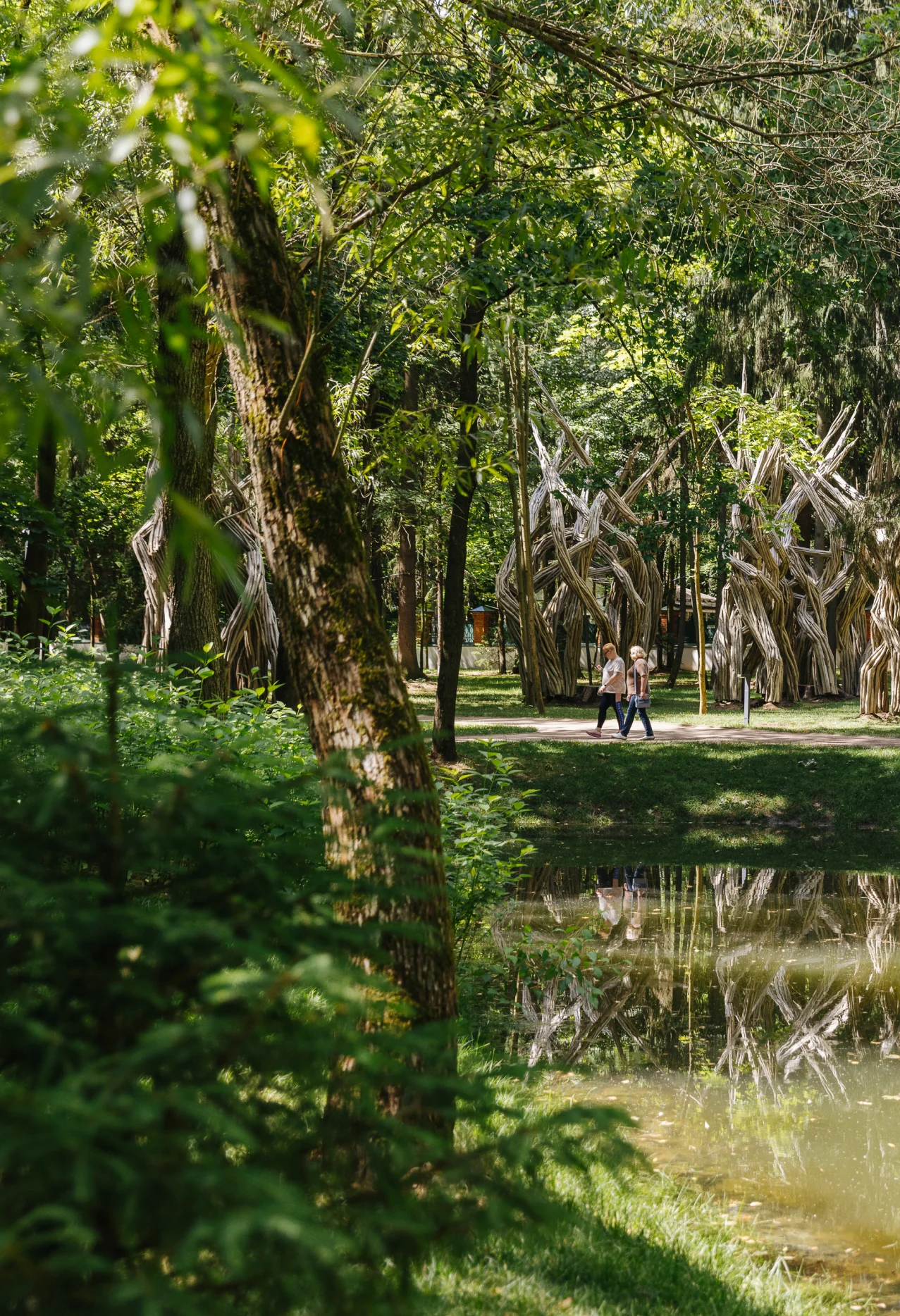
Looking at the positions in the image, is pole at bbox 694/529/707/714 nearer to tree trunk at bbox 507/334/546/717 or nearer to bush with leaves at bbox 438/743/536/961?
tree trunk at bbox 507/334/546/717

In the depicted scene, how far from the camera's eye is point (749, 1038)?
27.6 feet

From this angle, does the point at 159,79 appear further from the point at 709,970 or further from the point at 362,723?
the point at 709,970

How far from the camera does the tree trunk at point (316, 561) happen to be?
3389 millimetres

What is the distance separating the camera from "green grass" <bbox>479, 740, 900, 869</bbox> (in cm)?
1527

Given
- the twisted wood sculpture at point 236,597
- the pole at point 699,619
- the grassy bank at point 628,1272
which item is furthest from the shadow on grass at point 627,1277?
the pole at point 699,619

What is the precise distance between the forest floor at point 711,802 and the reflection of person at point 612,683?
2.00m

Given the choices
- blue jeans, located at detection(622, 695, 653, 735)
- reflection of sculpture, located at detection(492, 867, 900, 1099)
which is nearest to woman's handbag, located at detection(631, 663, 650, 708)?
blue jeans, located at detection(622, 695, 653, 735)

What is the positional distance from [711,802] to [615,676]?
400 cm

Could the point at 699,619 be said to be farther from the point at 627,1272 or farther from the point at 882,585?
the point at 627,1272

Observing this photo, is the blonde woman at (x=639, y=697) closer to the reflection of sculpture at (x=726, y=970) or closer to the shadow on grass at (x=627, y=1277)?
the reflection of sculpture at (x=726, y=970)

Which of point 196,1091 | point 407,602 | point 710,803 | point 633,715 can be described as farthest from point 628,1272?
point 407,602

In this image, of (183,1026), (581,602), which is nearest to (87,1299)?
(183,1026)

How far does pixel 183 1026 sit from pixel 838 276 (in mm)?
12808

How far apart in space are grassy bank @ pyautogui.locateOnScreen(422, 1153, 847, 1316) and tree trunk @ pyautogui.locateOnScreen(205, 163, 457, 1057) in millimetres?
788
